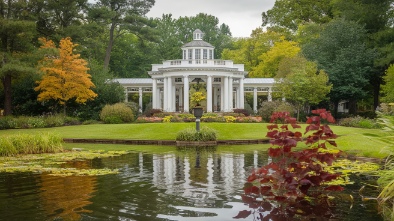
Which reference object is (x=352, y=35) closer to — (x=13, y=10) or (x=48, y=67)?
(x=48, y=67)

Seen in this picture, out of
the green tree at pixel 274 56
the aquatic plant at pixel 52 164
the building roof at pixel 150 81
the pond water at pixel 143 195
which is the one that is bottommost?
the pond water at pixel 143 195

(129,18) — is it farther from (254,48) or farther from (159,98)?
(254,48)

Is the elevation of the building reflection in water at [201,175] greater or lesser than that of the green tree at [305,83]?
lesser

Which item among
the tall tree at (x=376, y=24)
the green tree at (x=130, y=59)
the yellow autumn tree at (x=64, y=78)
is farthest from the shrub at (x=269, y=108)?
the green tree at (x=130, y=59)

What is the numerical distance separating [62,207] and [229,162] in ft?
24.0

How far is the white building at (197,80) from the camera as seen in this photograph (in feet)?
140

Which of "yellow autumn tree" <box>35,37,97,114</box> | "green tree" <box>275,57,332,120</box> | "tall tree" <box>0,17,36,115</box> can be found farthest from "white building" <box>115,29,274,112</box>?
"tall tree" <box>0,17,36,115</box>

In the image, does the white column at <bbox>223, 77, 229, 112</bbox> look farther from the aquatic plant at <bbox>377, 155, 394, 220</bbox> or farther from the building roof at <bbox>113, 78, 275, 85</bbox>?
the aquatic plant at <bbox>377, 155, 394, 220</bbox>

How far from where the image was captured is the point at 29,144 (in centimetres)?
1752

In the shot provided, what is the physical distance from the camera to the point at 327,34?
4191 cm

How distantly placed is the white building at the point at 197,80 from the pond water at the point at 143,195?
94.8 feet

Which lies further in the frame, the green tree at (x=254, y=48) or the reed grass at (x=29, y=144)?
the green tree at (x=254, y=48)

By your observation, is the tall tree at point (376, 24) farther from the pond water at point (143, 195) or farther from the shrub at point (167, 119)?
the pond water at point (143, 195)

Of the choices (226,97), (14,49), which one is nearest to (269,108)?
(226,97)
